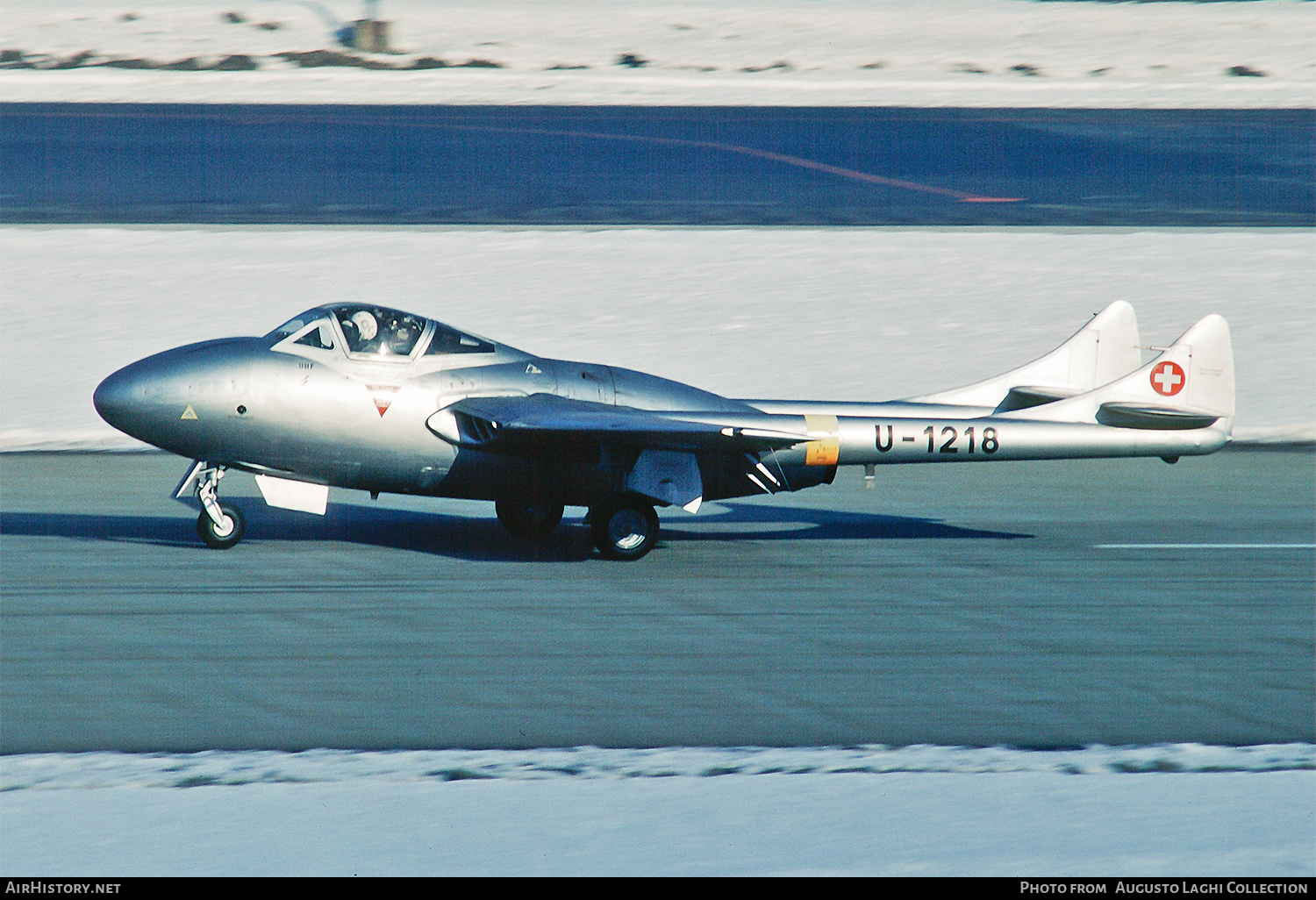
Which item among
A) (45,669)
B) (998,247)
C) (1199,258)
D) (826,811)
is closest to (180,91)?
(998,247)

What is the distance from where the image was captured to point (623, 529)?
41.5ft

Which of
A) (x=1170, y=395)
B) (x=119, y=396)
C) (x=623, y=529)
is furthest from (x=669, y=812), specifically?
(x=1170, y=395)

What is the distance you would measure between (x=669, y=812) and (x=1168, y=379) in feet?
28.6

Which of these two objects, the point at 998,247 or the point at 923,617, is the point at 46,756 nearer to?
the point at 923,617

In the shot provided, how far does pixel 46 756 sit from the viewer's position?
7.22m

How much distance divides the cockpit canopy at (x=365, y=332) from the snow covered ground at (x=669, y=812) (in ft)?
17.9

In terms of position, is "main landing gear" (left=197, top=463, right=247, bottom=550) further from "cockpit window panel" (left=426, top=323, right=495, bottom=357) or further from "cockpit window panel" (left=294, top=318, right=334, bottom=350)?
"cockpit window panel" (left=426, top=323, right=495, bottom=357)

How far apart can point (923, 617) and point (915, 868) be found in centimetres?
520

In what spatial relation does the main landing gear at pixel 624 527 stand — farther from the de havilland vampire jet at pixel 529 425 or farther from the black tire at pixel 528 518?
the black tire at pixel 528 518

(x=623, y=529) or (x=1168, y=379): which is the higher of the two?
(x=1168, y=379)

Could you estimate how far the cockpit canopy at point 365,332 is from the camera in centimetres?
1222

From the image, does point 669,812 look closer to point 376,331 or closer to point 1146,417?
point 376,331

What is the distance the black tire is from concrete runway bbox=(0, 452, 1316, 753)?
186 millimetres

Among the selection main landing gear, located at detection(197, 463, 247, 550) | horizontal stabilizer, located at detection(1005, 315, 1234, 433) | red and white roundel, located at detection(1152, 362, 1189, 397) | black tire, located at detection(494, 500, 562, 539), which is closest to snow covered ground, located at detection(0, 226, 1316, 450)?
horizontal stabilizer, located at detection(1005, 315, 1234, 433)
